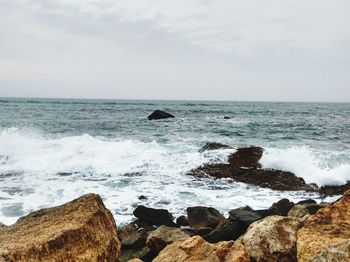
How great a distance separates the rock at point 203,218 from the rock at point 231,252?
2.72m

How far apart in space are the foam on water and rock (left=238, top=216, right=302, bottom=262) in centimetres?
441

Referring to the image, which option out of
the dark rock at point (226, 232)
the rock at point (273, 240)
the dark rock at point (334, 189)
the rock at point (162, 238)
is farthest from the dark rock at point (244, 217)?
the dark rock at point (334, 189)

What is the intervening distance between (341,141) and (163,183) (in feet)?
50.7

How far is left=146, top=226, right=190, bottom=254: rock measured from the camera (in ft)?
19.2

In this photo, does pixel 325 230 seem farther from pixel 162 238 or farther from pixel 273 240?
pixel 162 238

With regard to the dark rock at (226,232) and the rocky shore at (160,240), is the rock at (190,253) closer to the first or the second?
the rocky shore at (160,240)

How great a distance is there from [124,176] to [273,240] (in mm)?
9218

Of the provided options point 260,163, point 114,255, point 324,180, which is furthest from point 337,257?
point 260,163

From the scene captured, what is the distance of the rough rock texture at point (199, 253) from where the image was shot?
166 inches

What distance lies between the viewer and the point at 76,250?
403 cm

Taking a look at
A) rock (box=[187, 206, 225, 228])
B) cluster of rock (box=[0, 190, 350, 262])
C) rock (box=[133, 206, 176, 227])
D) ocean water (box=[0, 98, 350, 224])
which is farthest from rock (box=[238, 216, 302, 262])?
Result: ocean water (box=[0, 98, 350, 224])

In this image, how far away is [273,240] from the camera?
475 centimetres

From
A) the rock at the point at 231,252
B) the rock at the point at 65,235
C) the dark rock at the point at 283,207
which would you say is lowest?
the dark rock at the point at 283,207

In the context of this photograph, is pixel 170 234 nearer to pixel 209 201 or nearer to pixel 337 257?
pixel 337 257
